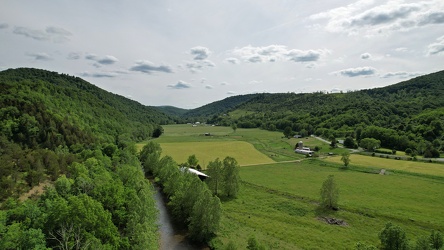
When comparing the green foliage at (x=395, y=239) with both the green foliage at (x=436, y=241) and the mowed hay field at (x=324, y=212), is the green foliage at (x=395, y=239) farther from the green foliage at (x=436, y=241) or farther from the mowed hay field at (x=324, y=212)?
the mowed hay field at (x=324, y=212)

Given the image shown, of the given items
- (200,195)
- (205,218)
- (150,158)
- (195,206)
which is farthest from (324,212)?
(150,158)

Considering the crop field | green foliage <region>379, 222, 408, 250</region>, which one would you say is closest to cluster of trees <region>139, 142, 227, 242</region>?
green foliage <region>379, 222, 408, 250</region>

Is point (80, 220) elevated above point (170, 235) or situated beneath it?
elevated above

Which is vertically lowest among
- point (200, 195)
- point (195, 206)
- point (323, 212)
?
point (323, 212)

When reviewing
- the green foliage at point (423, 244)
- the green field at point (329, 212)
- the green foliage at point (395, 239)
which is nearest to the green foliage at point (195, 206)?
the green field at point (329, 212)

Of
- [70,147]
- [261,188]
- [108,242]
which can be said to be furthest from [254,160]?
[108,242]

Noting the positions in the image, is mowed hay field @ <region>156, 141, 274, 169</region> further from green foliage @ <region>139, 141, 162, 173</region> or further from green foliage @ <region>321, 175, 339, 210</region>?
green foliage @ <region>321, 175, 339, 210</region>

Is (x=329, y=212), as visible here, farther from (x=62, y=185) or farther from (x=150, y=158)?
(x=150, y=158)
